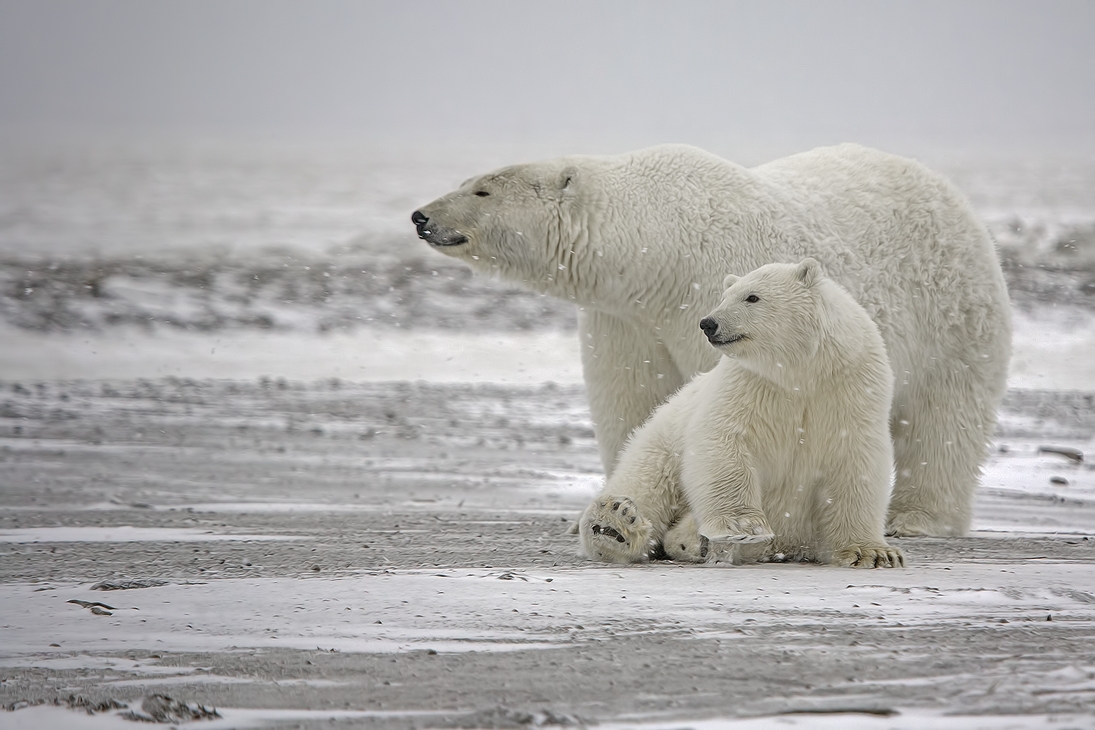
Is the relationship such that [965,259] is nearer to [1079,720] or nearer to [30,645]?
[1079,720]

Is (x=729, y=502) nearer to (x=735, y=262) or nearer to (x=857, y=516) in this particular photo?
(x=857, y=516)

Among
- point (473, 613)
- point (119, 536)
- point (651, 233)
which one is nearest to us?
point (473, 613)

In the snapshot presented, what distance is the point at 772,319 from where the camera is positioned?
15.3ft

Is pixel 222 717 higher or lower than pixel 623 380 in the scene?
lower

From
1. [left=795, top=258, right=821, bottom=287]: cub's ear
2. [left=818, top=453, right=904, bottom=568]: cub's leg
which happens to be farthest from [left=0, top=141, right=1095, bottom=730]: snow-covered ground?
[left=795, top=258, right=821, bottom=287]: cub's ear

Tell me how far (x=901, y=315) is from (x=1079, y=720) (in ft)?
11.8

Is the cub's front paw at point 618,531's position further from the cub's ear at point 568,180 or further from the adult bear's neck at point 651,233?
the cub's ear at point 568,180

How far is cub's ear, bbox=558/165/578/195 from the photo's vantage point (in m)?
6.18

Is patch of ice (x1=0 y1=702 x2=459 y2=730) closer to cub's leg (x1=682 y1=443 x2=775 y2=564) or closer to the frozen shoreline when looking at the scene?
cub's leg (x1=682 y1=443 x2=775 y2=564)

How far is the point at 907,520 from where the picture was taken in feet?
20.7

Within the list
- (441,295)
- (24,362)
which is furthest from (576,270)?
(441,295)

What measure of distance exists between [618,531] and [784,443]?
70cm

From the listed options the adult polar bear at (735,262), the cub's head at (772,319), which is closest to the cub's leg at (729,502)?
the cub's head at (772,319)

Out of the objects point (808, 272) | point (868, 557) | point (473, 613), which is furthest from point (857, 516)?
point (473, 613)
